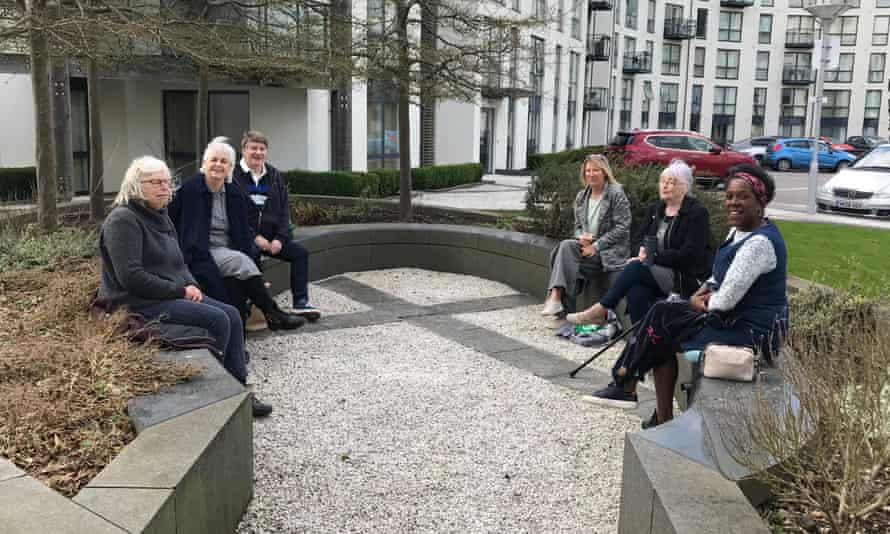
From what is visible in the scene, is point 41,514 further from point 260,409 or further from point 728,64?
point 728,64

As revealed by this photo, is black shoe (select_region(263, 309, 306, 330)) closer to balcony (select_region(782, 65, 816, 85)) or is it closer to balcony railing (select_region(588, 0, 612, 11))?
balcony railing (select_region(588, 0, 612, 11))

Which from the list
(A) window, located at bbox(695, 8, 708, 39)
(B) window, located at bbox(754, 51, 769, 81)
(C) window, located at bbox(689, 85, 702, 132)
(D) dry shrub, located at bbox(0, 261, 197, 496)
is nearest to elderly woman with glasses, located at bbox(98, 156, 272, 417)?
(D) dry shrub, located at bbox(0, 261, 197, 496)

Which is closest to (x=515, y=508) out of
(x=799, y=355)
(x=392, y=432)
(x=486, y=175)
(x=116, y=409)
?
(x=392, y=432)

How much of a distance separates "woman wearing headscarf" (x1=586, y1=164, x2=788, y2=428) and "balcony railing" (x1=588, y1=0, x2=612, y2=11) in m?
43.8

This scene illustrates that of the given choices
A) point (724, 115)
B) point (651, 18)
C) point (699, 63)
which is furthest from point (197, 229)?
point (724, 115)

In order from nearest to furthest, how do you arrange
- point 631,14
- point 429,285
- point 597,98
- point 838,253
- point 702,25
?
point 429,285 < point 838,253 < point 597,98 < point 631,14 < point 702,25

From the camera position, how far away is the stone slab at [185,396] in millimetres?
3504

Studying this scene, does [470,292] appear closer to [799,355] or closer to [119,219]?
[119,219]

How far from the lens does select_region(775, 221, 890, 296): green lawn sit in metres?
8.26

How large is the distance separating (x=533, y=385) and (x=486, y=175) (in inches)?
1015

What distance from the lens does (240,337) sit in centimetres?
510

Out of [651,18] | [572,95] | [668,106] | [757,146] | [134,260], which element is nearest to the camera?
[134,260]

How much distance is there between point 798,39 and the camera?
6138 centimetres

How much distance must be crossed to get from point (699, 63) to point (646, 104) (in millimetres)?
7187
